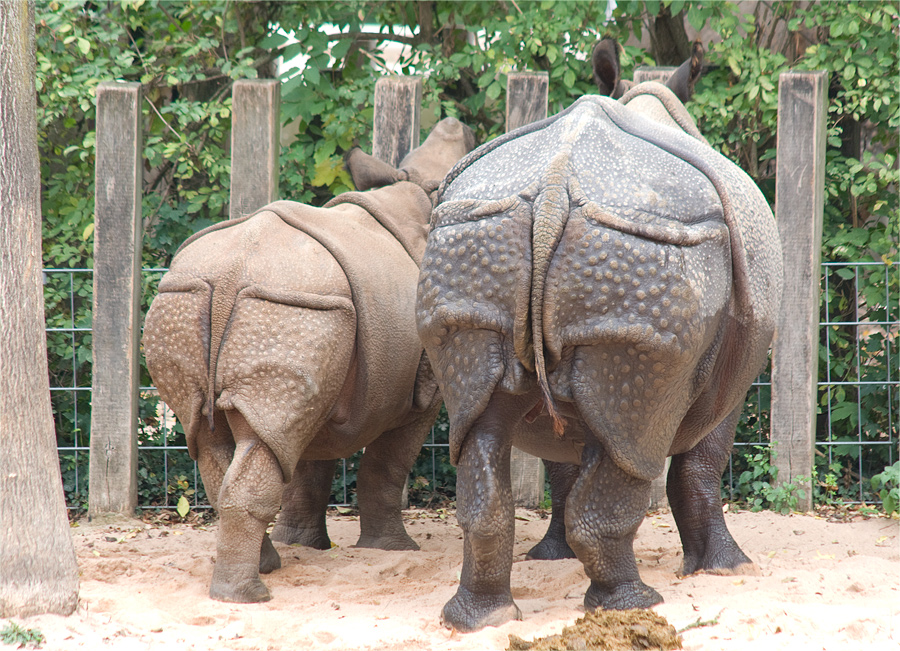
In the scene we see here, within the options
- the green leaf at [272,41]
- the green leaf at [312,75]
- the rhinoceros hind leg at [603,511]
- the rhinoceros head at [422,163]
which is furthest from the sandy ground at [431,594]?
the green leaf at [272,41]

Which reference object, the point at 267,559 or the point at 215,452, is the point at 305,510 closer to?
the point at 267,559

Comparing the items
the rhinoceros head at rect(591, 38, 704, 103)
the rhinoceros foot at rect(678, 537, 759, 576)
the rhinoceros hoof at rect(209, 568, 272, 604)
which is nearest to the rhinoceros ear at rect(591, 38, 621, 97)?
the rhinoceros head at rect(591, 38, 704, 103)

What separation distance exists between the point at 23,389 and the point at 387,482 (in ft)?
6.41

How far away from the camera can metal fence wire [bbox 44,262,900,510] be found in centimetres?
553

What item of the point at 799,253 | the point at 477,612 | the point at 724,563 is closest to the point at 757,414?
the point at 799,253

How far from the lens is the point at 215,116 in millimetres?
6164

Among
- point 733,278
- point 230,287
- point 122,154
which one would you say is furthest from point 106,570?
point 733,278

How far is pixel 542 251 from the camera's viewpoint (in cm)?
277

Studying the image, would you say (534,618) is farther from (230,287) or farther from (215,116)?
(215,116)

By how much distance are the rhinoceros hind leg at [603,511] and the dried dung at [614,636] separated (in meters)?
0.21

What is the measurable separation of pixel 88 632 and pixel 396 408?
5.54ft

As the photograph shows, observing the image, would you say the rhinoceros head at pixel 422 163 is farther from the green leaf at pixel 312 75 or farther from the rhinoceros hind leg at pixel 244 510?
the rhinoceros hind leg at pixel 244 510

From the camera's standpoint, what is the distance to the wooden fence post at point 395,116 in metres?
5.35

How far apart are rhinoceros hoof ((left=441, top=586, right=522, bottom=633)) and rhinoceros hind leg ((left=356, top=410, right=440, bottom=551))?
150 centimetres
